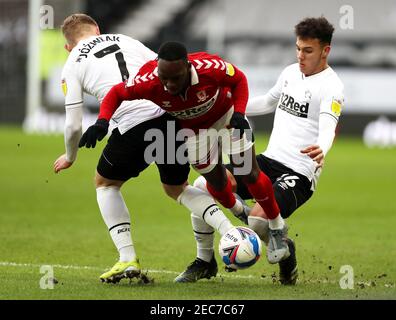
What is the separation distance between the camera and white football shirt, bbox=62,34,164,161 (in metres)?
7.11

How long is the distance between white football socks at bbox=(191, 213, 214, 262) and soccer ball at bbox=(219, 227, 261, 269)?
28.9 inches

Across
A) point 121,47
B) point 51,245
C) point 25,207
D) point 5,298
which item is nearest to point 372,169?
point 25,207

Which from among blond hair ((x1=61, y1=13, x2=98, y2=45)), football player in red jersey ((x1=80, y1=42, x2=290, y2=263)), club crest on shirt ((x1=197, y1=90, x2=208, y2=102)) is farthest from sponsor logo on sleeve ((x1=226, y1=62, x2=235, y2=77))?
blond hair ((x1=61, y1=13, x2=98, y2=45))

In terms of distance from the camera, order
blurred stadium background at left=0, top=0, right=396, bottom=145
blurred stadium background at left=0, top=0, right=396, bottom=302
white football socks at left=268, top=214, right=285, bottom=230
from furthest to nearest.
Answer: blurred stadium background at left=0, top=0, right=396, bottom=145 < blurred stadium background at left=0, top=0, right=396, bottom=302 < white football socks at left=268, top=214, right=285, bottom=230

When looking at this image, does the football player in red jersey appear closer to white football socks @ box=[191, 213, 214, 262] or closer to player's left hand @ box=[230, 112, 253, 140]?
player's left hand @ box=[230, 112, 253, 140]

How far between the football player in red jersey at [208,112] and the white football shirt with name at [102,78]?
0.36 m

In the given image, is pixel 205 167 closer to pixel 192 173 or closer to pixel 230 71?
pixel 230 71

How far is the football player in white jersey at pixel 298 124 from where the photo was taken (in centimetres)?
748

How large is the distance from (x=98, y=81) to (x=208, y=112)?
93 centimetres

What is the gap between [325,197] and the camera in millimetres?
15719

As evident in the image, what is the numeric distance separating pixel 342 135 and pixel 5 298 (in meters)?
25.3

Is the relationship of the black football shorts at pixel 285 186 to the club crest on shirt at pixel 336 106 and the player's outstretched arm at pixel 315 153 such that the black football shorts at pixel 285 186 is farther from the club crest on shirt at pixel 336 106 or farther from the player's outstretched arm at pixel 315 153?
the player's outstretched arm at pixel 315 153
